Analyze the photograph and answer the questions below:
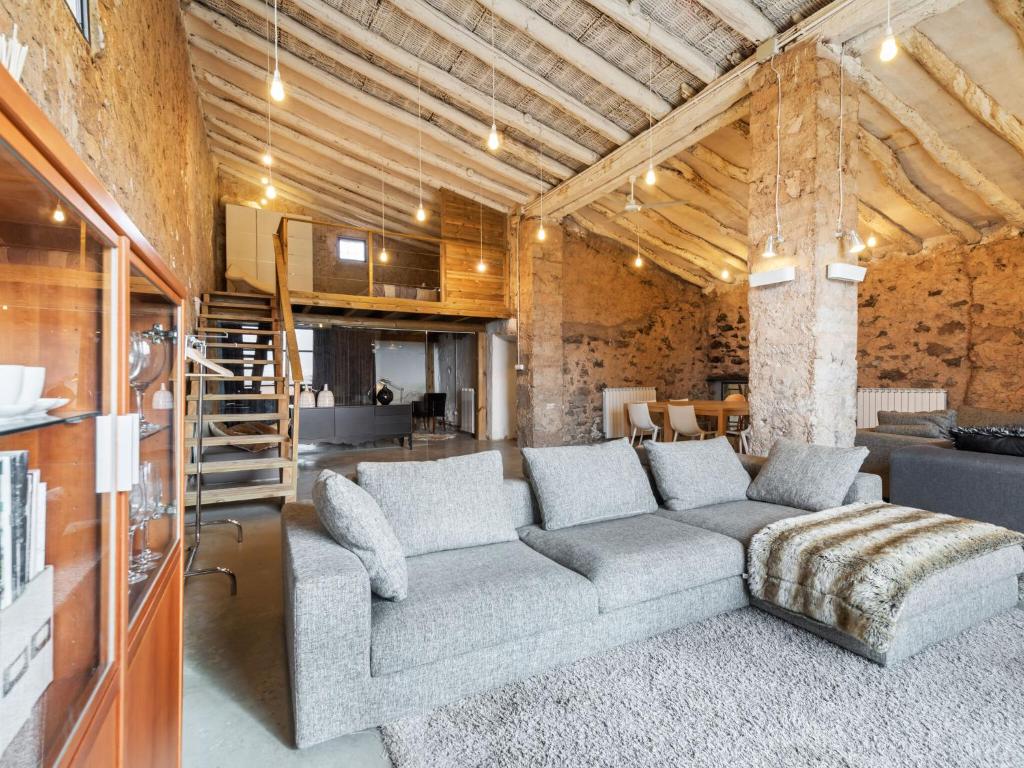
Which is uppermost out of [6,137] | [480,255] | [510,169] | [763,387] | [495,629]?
[510,169]

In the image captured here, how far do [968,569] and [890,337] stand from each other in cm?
588

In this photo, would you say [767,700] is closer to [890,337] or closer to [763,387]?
[763,387]

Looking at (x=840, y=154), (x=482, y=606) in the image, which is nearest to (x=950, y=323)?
(x=840, y=154)

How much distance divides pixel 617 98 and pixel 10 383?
18.5 ft

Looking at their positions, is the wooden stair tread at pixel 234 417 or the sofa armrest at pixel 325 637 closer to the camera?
the sofa armrest at pixel 325 637

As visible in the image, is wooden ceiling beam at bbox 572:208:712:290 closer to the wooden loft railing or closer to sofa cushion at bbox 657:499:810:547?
the wooden loft railing

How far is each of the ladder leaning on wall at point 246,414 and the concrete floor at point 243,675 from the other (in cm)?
65

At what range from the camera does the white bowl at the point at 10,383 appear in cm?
68

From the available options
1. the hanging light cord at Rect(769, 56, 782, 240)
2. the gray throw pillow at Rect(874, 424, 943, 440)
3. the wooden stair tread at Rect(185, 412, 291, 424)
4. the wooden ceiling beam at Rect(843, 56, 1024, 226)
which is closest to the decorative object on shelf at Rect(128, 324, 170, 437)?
the wooden stair tread at Rect(185, 412, 291, 424)

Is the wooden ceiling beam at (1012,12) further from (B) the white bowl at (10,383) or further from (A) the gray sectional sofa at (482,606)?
(B) the white bowl at (10,383)

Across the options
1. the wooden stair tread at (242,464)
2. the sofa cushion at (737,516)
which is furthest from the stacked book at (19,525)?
the wooden stair tread at (242,464)

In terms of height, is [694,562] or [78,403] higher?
[78,403]

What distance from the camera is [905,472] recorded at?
3307 millimetres

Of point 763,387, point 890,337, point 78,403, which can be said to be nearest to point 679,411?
point 763,387
